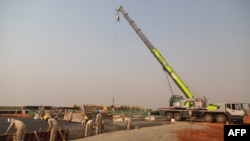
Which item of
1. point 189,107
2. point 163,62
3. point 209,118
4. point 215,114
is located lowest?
point 209,118

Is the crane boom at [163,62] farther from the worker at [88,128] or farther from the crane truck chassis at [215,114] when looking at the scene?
the worker at [88,128]

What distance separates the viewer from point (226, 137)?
8.55 metres

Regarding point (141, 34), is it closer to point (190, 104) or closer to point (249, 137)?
point (190, 104)

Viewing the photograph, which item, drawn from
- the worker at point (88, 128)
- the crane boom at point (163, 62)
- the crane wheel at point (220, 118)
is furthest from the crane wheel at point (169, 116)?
the worker at point (88, 128)

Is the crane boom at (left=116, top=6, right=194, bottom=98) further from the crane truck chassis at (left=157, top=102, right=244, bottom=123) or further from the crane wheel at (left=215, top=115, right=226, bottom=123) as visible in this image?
the crane wheel at (left=215, top=115, right=226, bottom=123)

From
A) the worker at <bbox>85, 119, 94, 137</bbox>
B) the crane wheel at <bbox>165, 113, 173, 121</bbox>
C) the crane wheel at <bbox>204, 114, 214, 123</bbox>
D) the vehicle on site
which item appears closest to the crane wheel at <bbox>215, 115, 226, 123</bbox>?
the vehicle on site

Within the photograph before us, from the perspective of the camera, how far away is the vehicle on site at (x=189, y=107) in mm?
28203

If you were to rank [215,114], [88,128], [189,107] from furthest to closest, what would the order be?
1. [189,107]
2. [215,114]
3. [88,128]

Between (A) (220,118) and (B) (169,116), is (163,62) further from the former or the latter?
(A) (220,118)

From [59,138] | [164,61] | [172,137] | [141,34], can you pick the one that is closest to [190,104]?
[164,61]

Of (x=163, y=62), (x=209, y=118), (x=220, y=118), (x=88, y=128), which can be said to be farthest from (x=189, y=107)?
(x=88, y=128)

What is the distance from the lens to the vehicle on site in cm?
2820

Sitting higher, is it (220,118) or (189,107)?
(189,107)

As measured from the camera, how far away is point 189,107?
100 ft
